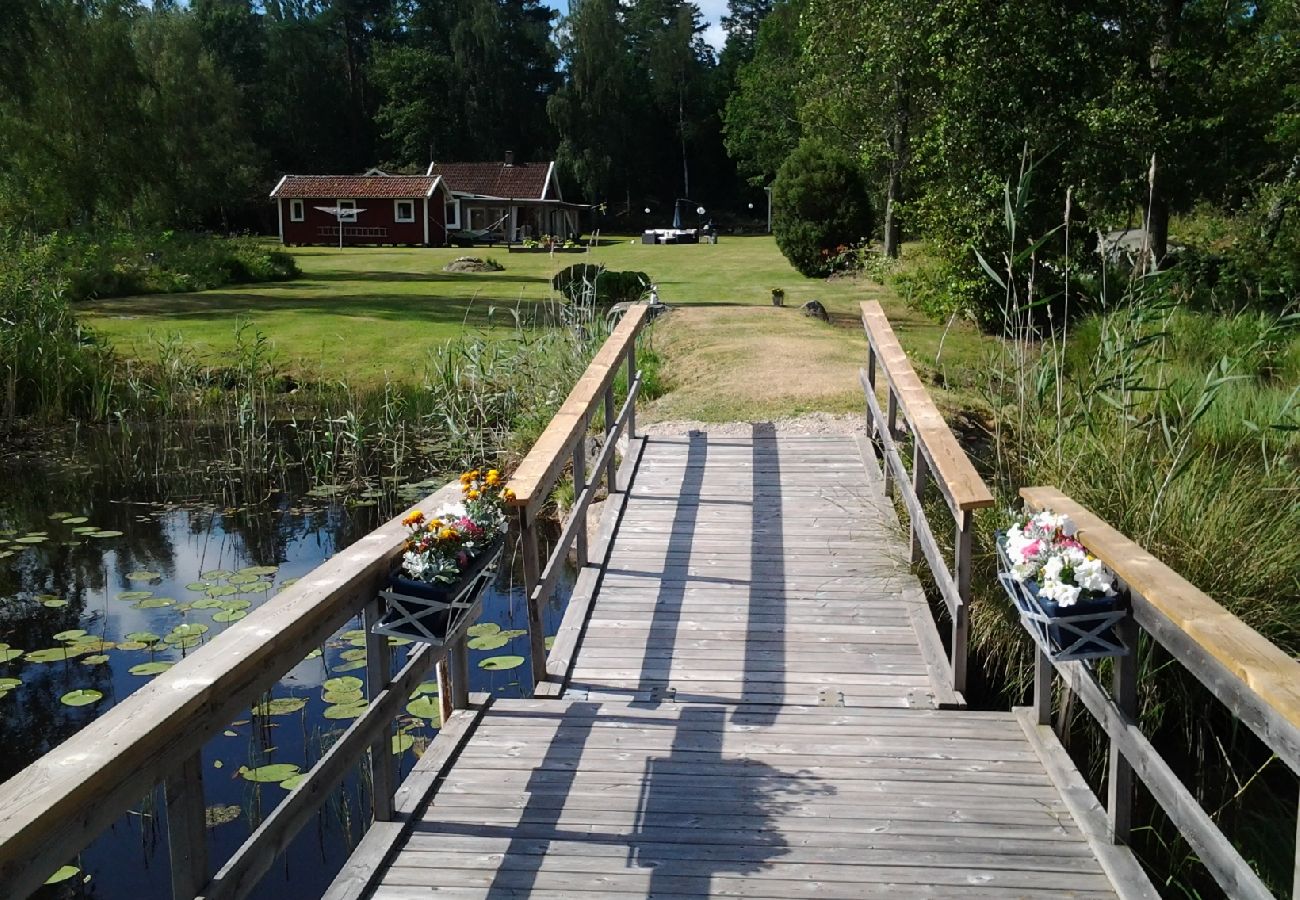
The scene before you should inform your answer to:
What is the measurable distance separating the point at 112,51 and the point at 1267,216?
23420 mm

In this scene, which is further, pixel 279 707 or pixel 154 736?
pixel 279 707

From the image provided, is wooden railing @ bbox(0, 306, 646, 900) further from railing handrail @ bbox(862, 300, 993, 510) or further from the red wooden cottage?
the red wooden cottage

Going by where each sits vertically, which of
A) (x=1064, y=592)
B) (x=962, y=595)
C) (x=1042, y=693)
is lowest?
(x=1042, y=693)

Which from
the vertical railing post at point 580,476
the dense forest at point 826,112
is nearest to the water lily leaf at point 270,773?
the vertical railing post at point 580,476

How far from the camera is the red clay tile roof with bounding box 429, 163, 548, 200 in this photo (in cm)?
5084

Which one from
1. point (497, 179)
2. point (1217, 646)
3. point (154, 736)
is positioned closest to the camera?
point (154, 736)

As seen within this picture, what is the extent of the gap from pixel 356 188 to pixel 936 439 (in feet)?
144

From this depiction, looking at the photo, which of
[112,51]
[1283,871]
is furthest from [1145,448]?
[112,51]

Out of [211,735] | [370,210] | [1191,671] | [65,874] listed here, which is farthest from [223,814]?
[370,210]

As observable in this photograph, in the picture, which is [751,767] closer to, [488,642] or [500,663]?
[500,663]

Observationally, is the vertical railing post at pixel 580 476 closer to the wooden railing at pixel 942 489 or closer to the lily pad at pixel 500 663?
the lily pad at pixel 500 663

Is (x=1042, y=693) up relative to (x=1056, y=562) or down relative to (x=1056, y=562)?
down

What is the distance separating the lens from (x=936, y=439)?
4.98m

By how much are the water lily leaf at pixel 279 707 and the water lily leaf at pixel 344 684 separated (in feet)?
0.49
